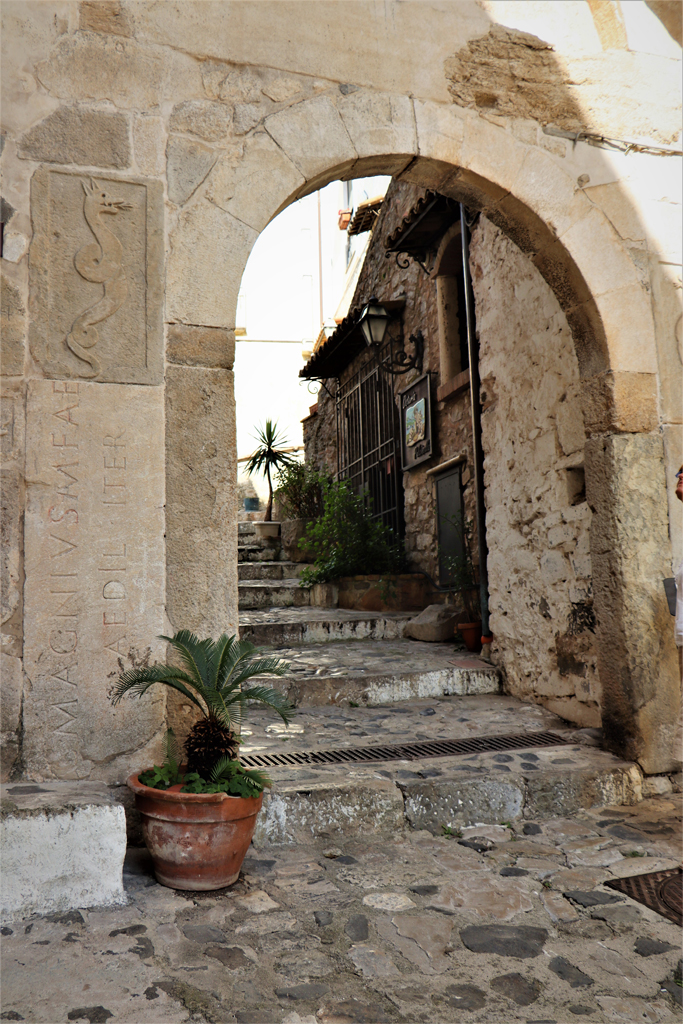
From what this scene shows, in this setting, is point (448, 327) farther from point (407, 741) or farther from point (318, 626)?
point (407, 741)

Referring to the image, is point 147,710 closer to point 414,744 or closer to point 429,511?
point 414,744

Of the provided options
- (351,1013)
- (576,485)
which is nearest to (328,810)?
(351,1013)

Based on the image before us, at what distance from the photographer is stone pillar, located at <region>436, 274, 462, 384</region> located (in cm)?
691

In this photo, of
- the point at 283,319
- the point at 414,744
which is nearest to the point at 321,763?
the point at 414,744

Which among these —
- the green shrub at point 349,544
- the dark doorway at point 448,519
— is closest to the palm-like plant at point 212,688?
the dark doorway at point 448,519

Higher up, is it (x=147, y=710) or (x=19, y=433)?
(x=19, y=433)

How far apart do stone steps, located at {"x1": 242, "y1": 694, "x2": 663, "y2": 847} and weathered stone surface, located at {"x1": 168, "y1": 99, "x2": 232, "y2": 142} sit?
2705 millimetres

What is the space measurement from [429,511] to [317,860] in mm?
4963

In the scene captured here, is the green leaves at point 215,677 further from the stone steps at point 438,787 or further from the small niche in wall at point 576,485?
the small niche in wall at point 576,485

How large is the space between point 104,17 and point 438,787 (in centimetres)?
344

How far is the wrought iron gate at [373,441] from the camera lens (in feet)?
28.0

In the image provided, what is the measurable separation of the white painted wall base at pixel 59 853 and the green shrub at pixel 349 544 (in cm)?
548

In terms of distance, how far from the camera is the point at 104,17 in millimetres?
3000

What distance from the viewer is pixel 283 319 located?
1714 centimetres
